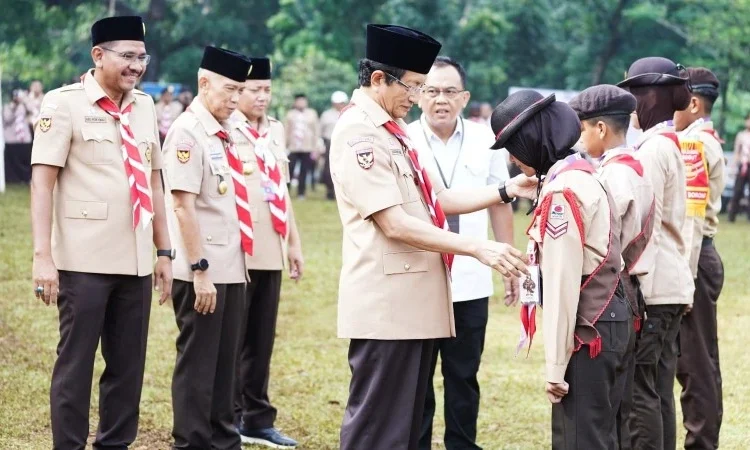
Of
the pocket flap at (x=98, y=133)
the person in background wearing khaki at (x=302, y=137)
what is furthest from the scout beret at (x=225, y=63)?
the person in background wearing khaki at (x=302, y=137)

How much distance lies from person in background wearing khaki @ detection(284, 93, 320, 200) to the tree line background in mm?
8087

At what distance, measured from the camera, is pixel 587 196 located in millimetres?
4336

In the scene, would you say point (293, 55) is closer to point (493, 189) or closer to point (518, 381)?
point (518, 381)

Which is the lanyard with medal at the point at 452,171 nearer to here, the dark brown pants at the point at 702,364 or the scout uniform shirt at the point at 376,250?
the dark brown pants at the point at 702,364

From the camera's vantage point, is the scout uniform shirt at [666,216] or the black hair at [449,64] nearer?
the scout uniform shirt at [666,216]

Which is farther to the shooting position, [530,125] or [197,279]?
[197,279]

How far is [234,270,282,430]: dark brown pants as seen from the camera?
6.62 metres

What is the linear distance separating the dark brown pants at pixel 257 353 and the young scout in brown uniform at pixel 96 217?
1303 mm

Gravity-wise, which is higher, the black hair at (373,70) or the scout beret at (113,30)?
the scout beret at (113,30)

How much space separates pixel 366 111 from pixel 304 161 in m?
19.1

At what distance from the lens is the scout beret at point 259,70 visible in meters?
6.62

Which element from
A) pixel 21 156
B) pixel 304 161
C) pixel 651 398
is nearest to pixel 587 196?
pixel 651 398

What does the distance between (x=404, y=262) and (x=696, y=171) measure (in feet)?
7.61

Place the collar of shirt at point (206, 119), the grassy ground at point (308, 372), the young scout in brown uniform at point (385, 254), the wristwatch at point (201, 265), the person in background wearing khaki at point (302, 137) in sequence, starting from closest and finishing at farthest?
1. the young scout in brown uniform at point (385, 254)
2. the wristwatch at point (201, 265)
3. the collar of shirt at point (206, 119)
4. the grassy ground at point (308, 372)
5. the person in background wearing khaki at point (302, 137)
